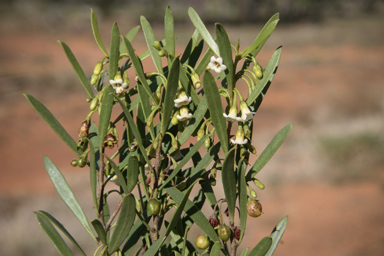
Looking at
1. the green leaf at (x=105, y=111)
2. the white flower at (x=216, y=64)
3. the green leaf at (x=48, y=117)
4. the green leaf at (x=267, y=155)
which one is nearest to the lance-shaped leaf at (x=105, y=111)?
the green leaf at (x=105, y=111)

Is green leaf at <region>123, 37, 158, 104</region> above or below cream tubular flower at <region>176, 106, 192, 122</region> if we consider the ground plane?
above

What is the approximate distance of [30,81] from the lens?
1155cm

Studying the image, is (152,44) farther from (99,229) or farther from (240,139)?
(99,229)

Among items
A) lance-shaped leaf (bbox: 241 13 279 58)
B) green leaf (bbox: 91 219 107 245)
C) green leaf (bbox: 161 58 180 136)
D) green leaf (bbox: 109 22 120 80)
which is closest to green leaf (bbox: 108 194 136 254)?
green leaf (bbox: 91 219 107 245)

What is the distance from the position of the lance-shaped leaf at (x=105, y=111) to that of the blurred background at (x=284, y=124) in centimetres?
375

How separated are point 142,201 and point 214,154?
220 mm

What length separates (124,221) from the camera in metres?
0.76

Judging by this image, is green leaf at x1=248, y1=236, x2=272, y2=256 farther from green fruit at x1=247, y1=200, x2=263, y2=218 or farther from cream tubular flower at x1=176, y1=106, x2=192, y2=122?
cream tubular flower at x1=176, y1=106, x2=192, y2=122

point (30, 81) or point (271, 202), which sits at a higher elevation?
point (30, 81)

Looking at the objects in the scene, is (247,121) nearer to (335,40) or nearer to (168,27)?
(168,27)

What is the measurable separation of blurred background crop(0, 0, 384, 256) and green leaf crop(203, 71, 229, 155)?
3.85 m

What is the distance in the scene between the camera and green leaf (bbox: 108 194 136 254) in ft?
2.39

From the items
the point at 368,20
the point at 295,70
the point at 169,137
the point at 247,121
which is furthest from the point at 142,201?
the point at 368,20

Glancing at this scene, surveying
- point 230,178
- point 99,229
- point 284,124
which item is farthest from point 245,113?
point 284,124
